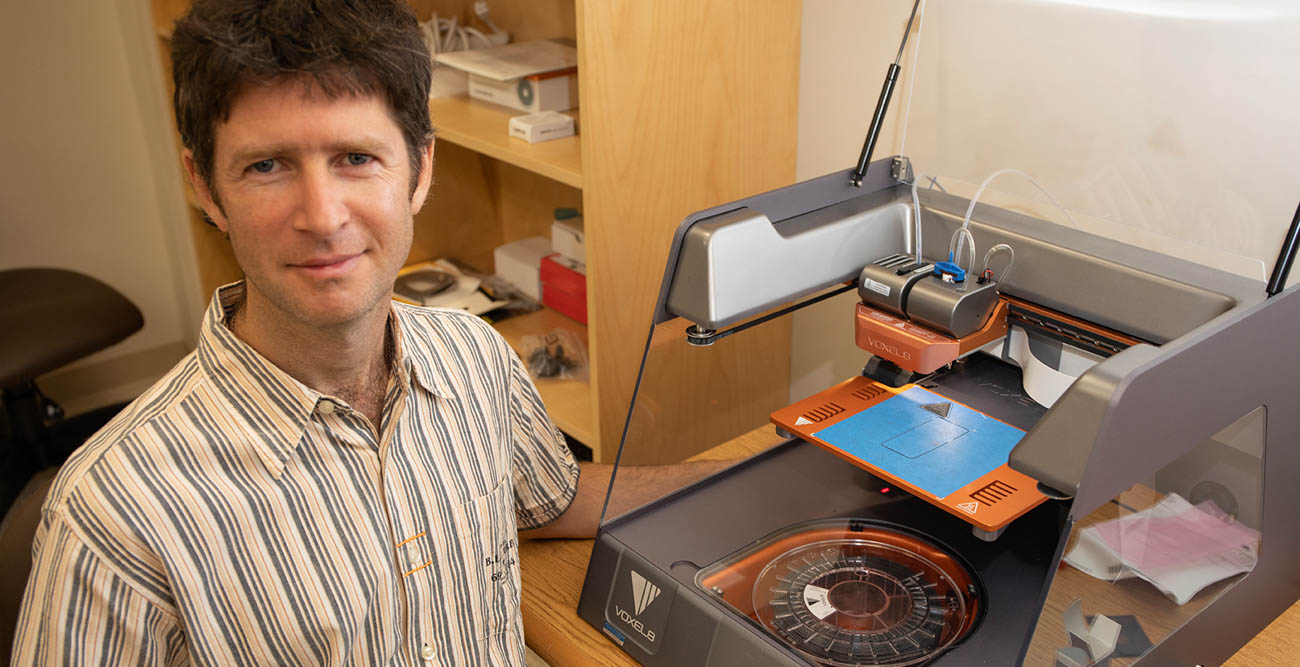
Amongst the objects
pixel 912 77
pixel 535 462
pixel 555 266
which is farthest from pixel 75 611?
pixel 555 266

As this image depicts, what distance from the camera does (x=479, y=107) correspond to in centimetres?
191

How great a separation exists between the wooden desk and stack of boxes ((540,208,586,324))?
0.78 m

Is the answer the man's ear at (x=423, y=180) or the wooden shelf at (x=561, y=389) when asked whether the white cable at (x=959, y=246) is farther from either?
the wooden shelf at (x=561, y=389)

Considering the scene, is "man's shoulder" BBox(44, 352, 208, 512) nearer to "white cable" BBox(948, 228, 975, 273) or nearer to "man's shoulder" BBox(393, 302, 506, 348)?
"man's shoulder" BBox(393, 302, 506, 348)

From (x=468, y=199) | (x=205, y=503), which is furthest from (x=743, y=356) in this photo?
(x=468, y=199)

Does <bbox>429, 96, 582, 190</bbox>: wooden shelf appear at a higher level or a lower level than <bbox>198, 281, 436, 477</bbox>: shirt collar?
higher

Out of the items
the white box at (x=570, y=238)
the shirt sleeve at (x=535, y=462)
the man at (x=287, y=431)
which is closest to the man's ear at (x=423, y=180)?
the man at (x=287, y=431)

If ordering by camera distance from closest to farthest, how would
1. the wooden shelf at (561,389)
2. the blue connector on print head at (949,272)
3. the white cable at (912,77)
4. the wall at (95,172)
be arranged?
the blue connector on print head at (949,272), the white cable at (912,77), the wooden shelf at (561,389), the wall at (95,172)

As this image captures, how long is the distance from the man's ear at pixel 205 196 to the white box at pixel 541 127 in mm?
787

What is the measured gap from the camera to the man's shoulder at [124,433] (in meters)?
0.84

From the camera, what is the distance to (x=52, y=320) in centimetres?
225

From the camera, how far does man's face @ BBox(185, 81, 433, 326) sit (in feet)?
2.75

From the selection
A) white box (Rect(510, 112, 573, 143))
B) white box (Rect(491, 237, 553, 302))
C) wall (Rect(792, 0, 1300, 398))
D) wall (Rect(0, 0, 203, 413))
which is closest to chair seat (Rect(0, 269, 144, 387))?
wall (Rect(0, 0, 203, 413))

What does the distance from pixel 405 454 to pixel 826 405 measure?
1.45 feet
